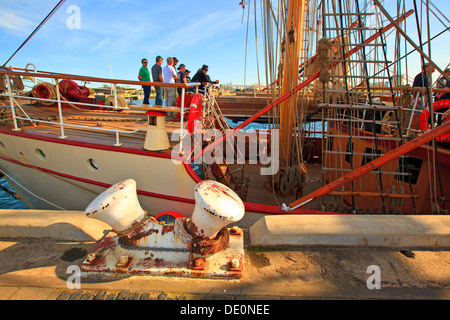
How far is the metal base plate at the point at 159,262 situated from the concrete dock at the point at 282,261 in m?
0.06

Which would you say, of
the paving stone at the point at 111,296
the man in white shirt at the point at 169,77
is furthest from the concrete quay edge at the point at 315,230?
the man in white shirt at the point at 169,77

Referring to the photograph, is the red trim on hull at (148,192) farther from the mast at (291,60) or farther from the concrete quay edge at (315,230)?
the concrete quay edge at (315,230)

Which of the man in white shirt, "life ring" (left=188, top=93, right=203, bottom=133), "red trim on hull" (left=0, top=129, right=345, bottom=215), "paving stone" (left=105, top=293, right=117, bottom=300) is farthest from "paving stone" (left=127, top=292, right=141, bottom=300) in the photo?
the man in white shirt

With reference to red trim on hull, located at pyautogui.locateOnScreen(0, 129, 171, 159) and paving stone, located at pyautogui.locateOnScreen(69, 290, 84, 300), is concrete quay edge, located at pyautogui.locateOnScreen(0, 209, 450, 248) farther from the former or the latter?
red trim on hull, located at pyautogui.locateOnScreen(0, 129, 171, 159)

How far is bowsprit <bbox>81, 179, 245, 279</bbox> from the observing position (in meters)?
2.06

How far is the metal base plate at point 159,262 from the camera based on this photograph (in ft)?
6.83

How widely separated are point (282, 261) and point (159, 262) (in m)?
1.13

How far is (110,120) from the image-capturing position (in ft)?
20.1

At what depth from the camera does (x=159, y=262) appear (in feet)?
7.18

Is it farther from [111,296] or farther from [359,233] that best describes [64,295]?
Result: [359,233]

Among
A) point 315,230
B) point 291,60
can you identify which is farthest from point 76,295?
point 291,60

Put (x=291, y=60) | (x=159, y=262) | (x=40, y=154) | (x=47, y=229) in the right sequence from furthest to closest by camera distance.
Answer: (x=40, y=154), (x=291, y=60), (x=47, y=229), (x=159, y=262)
